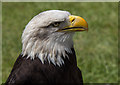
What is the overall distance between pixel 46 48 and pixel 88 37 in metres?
3.59

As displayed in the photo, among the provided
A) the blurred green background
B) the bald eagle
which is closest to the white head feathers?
the bald eagle

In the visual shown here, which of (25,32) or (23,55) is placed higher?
(25,32)

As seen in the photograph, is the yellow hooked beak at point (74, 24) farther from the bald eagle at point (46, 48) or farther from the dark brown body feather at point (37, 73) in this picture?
the dark brown body feather at point (37, 73)

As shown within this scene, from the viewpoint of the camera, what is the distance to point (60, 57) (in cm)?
288

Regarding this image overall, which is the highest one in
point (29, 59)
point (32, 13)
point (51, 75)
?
point (32, 13)

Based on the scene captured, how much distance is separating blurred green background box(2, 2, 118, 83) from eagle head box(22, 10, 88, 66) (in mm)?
2230

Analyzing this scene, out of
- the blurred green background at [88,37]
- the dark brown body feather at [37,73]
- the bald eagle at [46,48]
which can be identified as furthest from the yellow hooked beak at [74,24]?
the blurred green background at [88,37]

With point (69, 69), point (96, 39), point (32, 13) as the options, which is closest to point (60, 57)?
point (69, 69)

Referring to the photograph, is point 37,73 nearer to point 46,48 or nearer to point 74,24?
point 46,48

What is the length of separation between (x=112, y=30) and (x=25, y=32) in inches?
171

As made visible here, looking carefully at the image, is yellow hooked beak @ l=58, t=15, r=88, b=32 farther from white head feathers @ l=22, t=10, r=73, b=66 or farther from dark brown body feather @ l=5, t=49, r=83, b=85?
dark brown body feather @ l=5, t=49, r=83, b=85

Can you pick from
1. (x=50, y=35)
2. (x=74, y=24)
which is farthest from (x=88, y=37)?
(x=50, y=35)

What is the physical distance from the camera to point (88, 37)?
6215 mm

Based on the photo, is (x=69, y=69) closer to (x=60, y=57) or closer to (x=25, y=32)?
(x=60, y=57)
